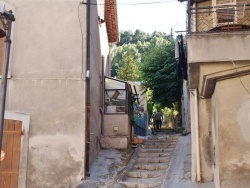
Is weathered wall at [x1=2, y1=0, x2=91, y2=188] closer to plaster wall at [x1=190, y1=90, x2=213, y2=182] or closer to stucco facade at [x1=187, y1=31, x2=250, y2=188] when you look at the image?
plaster wall at [x1=190, y1=90, x2=213, y2=182]

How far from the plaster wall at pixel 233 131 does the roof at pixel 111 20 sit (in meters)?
10.3

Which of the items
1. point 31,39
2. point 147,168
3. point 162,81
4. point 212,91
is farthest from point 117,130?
point 162,81

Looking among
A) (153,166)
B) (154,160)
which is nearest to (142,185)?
(153,166)

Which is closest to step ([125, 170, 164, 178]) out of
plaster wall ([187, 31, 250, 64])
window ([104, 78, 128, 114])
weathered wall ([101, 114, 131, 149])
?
weathered wall ([101, 114, 131, 149])

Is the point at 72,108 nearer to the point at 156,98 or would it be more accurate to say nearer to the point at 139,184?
the point at 139,184

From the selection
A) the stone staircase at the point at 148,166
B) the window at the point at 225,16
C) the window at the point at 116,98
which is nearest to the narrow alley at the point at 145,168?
the stone staircase at the point at 148,166

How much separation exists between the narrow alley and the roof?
21.0 feet

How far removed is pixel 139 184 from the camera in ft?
33.8

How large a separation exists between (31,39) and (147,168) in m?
5.41

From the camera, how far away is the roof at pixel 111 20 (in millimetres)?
16828

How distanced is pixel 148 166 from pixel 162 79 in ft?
46.4

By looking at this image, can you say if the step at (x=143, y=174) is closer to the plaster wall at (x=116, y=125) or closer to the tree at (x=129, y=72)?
the plaster wall at (x=116, y=125)

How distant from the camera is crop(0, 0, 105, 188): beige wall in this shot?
10.3 m

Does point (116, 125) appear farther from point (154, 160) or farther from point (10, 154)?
point (10, 154)
